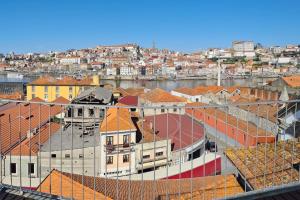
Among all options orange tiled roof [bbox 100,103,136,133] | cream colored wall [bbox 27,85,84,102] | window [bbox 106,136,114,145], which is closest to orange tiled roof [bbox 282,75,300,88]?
cream colored wall [bbox 27,85,84,102]

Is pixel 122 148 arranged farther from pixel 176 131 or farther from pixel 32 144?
pixel 176 131

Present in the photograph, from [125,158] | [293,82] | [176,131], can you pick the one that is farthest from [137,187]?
[293,82]

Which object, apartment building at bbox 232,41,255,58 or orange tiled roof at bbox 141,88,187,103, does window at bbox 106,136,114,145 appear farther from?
apartment building at bbox 232,41,255,58

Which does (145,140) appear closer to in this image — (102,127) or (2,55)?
(102,127)

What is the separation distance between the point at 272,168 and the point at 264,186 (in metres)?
0.33

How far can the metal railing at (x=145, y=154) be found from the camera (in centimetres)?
392

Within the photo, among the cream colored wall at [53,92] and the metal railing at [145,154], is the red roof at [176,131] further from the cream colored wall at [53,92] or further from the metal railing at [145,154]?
the cream colored wall at [53,92]

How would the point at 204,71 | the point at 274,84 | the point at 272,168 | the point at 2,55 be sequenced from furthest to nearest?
the point at 2,55
the point at 204,71
the point at 274,84
the point at 272,168

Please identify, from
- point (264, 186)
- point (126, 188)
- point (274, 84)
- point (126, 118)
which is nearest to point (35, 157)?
point (126, 118)

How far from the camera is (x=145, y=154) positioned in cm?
1198

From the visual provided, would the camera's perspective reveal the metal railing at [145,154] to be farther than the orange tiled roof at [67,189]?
No

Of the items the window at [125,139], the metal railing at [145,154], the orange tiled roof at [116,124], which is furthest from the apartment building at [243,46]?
the window at [125,139]

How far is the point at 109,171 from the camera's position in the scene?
11.0m

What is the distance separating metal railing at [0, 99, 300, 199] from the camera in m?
3.92
